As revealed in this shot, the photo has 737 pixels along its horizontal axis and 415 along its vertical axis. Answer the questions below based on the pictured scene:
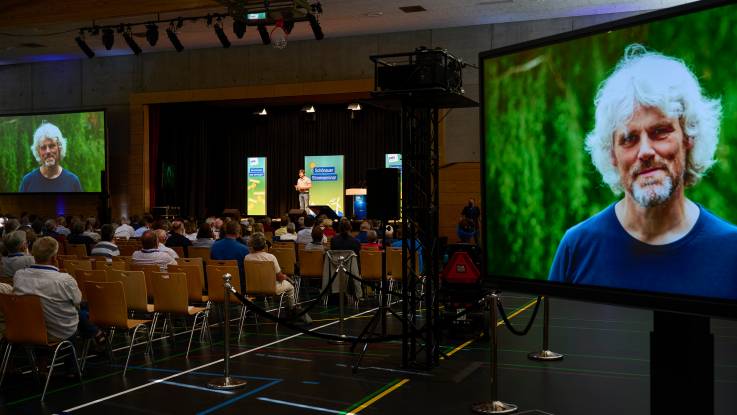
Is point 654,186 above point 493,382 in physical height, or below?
above

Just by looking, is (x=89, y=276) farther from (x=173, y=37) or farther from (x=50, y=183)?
(x=50, y=183)

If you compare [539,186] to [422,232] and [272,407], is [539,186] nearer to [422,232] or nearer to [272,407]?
[272,407]

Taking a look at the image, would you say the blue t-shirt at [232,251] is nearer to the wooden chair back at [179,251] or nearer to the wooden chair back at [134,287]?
the wooden chair back at [179,251]

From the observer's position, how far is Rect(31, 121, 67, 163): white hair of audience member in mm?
21875

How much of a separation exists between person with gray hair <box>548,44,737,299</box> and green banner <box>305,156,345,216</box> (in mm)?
20008

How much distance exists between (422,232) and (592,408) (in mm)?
2277

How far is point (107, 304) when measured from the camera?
6535mm

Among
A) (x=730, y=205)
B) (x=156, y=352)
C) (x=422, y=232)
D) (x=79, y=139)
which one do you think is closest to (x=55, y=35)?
(x=79, y=139)

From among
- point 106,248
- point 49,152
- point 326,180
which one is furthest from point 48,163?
point 106,248

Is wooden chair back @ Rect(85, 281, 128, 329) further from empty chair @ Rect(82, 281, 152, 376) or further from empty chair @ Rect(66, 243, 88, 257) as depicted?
empty chair @ Rect(66, 243, 88, 257)

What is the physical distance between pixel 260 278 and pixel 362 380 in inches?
107

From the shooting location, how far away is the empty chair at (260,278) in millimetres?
8500

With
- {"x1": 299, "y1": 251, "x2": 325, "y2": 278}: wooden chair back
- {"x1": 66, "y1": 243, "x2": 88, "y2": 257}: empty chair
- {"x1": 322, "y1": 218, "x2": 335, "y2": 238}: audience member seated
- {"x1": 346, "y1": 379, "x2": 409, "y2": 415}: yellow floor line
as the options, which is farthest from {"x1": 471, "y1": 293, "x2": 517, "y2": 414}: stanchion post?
{"x1": 66, "y1": 243, "x2": 88, "y2": 257}: empty chair

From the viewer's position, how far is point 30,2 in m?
11.7
